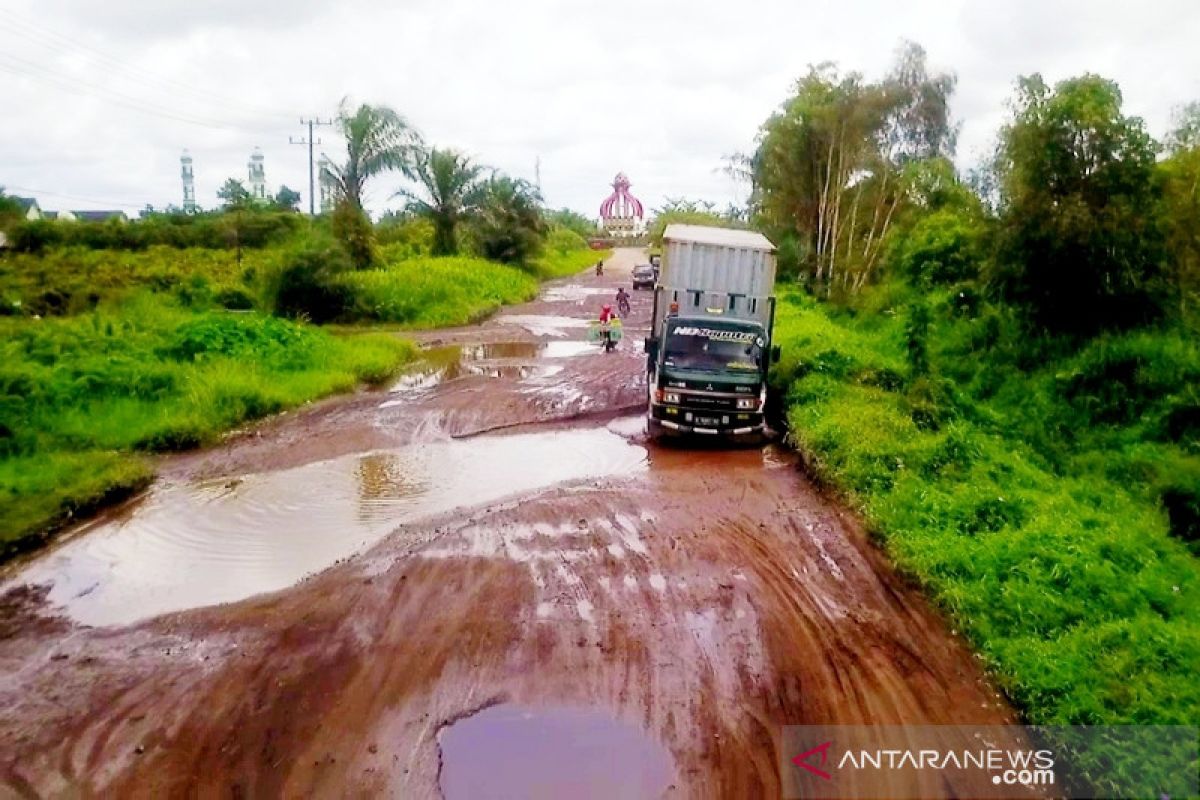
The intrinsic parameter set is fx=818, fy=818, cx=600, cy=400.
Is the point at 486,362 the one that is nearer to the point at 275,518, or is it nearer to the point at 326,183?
the point at 275,518

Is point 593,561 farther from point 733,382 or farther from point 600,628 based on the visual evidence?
point 733,382

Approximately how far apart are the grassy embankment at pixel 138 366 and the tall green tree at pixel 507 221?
12479 millimetres

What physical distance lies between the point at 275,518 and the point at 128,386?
19.9 ft

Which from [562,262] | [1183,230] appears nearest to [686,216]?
[562,262]

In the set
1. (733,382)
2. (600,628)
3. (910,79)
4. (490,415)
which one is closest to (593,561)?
(600,628)

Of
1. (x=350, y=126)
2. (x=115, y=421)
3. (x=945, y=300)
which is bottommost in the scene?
(x=115, y=421)

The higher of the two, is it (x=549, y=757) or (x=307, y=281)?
(x=307, y=281)

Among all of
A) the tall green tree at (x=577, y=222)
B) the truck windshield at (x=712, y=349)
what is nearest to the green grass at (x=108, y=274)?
the truck windshield at (x=712, y=349)

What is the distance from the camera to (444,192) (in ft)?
129

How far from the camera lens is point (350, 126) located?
35.8m

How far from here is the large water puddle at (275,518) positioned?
8016 millimetres

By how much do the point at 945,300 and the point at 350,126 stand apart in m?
27.3

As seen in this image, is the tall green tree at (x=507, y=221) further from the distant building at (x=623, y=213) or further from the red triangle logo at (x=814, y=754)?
the distant building at (x=623, y=213)

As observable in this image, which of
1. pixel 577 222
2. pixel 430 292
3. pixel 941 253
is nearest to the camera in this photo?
pixel 941 253
